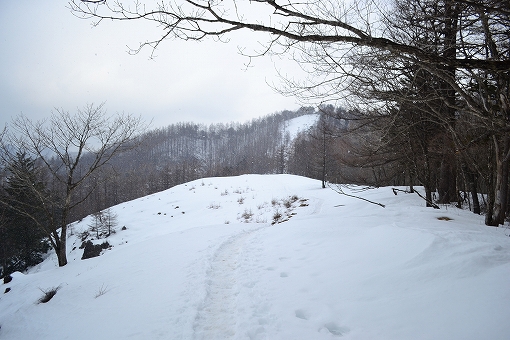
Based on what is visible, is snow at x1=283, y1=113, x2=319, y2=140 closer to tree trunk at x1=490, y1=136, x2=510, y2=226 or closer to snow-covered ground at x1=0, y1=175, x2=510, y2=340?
tree trunk at x1=490, y1=136, x2=510, y2=226

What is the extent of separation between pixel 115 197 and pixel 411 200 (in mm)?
56599

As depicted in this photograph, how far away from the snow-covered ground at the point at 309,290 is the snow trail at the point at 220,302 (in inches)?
0.8

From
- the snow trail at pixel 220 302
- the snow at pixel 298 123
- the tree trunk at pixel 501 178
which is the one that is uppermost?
the snow at pixel 298 123

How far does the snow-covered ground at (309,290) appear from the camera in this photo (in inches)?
91.3

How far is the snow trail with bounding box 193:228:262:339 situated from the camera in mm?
2850

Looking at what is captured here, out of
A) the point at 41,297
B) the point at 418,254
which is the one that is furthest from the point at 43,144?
the point at 418,254

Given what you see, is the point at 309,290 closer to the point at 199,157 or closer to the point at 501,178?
the point at 501,178

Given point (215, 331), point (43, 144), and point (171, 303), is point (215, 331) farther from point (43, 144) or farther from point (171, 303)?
point (43, 144)

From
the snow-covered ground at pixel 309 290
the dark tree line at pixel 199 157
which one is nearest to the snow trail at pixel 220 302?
the snow-covered ground at pixel 309 290

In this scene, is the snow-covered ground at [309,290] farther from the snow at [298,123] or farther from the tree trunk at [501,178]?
the snow at [298,123]

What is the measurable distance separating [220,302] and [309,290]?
1372 mm

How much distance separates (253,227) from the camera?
9.53 metres

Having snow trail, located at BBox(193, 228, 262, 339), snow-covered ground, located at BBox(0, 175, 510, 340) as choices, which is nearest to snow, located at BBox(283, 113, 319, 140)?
snow-covered ground, located at BBox(0, 175, 510, 340)

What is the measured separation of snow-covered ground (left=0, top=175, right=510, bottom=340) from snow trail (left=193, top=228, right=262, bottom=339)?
0.02 metres
